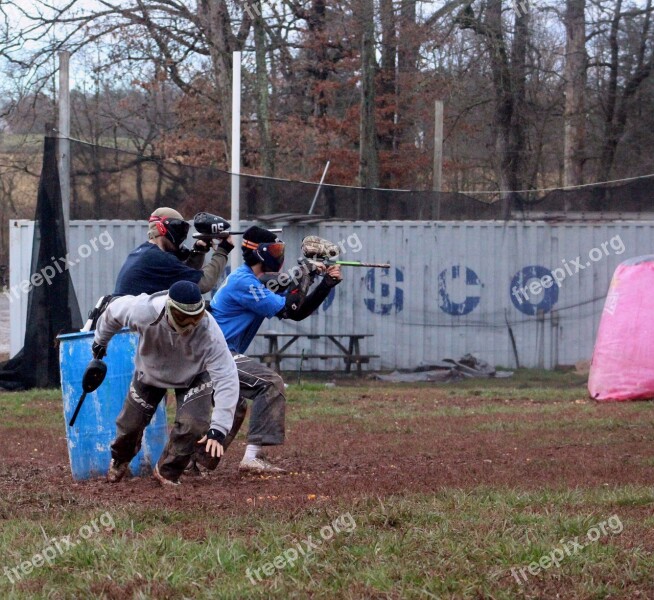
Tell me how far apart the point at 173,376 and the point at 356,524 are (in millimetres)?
1986

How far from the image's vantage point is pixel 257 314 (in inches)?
304

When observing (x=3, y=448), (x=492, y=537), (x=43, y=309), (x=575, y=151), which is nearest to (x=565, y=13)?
(x=575, y=151)

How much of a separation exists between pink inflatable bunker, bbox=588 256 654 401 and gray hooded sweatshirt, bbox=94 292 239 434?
7617 mm

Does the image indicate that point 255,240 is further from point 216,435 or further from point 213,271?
point 216,435

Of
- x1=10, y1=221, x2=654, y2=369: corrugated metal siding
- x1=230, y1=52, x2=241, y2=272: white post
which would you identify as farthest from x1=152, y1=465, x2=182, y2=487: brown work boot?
x1=10, y1=221, x2=654, y2=369: corrugated metal siding

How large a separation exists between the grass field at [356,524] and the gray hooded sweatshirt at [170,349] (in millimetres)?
672

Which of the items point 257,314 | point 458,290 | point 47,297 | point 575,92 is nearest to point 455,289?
point 458,290

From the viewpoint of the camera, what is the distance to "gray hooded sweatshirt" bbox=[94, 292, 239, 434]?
6406mm

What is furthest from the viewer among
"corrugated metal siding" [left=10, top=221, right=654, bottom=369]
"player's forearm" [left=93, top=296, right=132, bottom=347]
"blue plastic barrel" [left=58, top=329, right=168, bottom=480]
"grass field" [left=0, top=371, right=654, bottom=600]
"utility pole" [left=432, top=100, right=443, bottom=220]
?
"utility pole" [left=432, top=100, right=443, bottom=220]

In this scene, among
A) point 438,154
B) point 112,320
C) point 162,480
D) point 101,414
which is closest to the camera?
point 112,320

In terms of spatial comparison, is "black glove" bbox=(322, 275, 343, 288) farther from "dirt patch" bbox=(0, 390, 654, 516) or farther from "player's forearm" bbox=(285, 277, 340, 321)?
"dirt patch" bbox=(0, 390, 654, 516)

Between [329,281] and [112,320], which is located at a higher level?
[329,281]

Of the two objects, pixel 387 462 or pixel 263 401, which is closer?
pixel 263 401

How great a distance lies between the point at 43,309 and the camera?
1311cm
